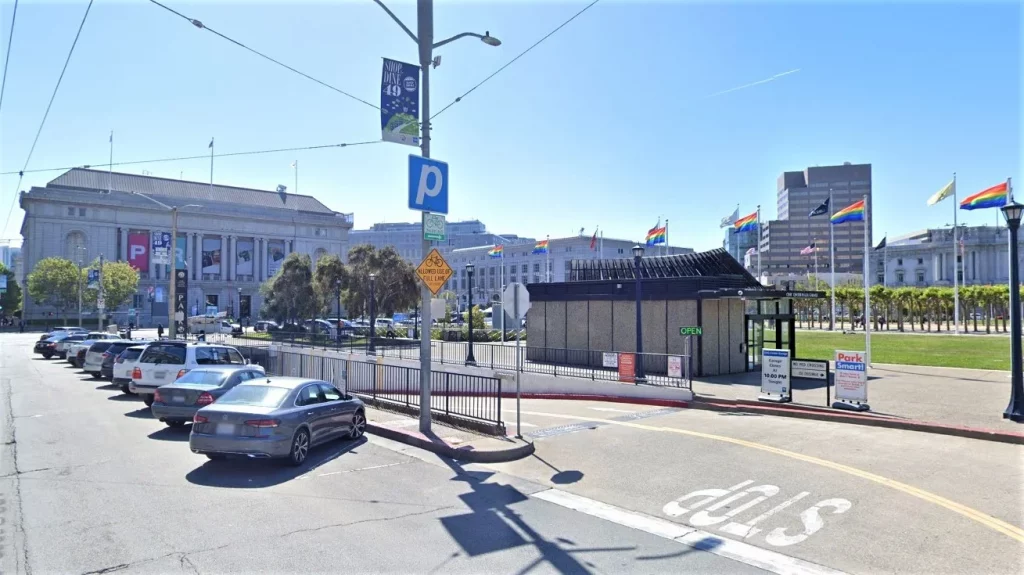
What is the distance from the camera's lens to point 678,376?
19.2m

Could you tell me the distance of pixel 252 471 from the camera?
10.0 m

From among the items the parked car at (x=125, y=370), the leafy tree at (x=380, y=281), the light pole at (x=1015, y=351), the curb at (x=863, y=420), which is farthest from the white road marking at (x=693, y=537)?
the leafy tree at (x=380, y=281)

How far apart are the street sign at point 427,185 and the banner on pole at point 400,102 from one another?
0.71 metres

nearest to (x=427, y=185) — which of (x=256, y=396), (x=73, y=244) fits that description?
(x=256, y=396)

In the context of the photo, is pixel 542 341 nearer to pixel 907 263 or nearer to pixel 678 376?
pixel 678 376

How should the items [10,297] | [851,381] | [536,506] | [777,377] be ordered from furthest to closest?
[10,297], [777,377], [851,381], [536,506]

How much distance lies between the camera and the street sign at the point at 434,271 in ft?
41.8

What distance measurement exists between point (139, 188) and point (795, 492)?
112186mm

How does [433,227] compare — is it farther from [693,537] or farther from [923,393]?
[923,393]

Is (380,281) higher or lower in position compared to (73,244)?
lower

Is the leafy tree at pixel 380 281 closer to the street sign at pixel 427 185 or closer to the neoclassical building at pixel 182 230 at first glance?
the street sign at pixel 427 185

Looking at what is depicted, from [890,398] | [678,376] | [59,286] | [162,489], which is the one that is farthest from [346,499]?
[59,286]

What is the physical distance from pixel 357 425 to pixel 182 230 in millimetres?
103104

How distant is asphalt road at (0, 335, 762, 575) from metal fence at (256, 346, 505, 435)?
263 cm
